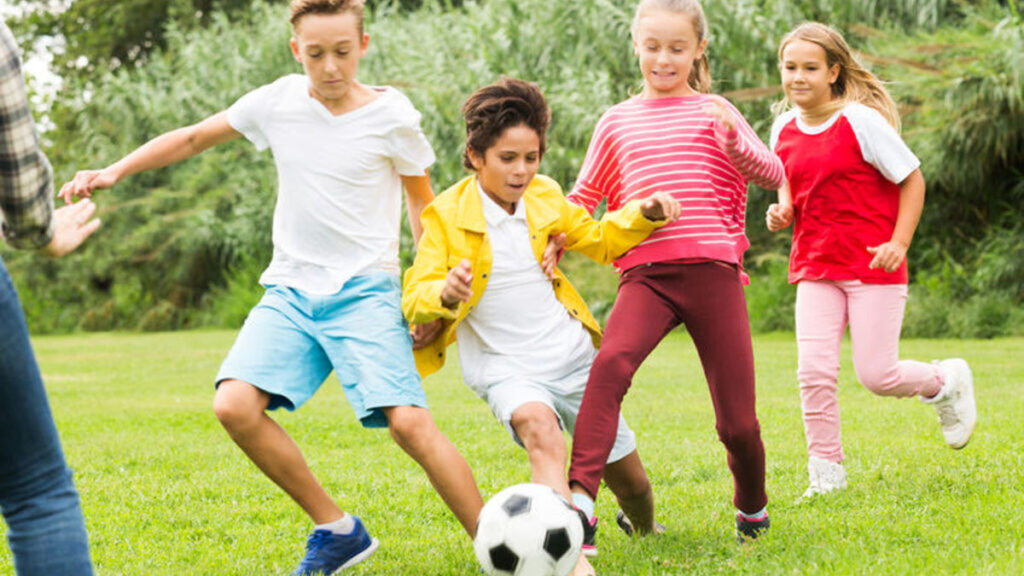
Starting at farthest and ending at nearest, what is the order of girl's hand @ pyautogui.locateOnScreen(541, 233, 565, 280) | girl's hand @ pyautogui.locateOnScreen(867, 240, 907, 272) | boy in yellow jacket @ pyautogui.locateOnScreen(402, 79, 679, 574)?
1. girl's hand @ pyautogui.locateOnScreen(867, 240, 907, 272)
2. girl's hand @ pyautogui.locateOnScreen(541, 233, 565, 280)
3. boy in yellow jacket @ pyautogui.locateOnScreen(402, 79, 679, 574)

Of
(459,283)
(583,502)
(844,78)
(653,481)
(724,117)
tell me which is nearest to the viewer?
(459,283)

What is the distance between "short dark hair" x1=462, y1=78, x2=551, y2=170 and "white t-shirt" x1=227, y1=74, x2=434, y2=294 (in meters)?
0.22

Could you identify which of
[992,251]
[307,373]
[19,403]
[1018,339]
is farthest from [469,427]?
[992,251]

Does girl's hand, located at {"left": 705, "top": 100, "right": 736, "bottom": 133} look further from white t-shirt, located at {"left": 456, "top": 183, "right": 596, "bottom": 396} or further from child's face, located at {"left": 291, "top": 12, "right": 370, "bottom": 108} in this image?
child's face, located at {"left": 291, "top": 12, "right": 370, "bottom": 108}

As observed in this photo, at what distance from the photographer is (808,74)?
4.93 m

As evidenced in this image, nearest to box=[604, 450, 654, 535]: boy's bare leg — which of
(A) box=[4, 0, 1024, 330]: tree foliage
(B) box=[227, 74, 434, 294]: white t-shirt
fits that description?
(B) box=[227, 74, 434, 294]: white t-shirt

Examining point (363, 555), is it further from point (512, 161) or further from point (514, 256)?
point (512, 161)

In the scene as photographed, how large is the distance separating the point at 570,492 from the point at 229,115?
1733 millimetres

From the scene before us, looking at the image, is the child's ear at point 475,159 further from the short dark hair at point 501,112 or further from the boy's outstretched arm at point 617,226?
the boy's outstretched arm at point 617,226

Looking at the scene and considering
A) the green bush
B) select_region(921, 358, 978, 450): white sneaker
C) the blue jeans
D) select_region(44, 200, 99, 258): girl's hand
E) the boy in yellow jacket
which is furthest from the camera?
→ the green bush

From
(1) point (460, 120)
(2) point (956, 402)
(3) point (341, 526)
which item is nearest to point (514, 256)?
(3) point (341, 526)

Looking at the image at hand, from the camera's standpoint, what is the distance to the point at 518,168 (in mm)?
3893

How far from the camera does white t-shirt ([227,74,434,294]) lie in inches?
157

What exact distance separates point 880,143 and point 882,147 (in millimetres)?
18
